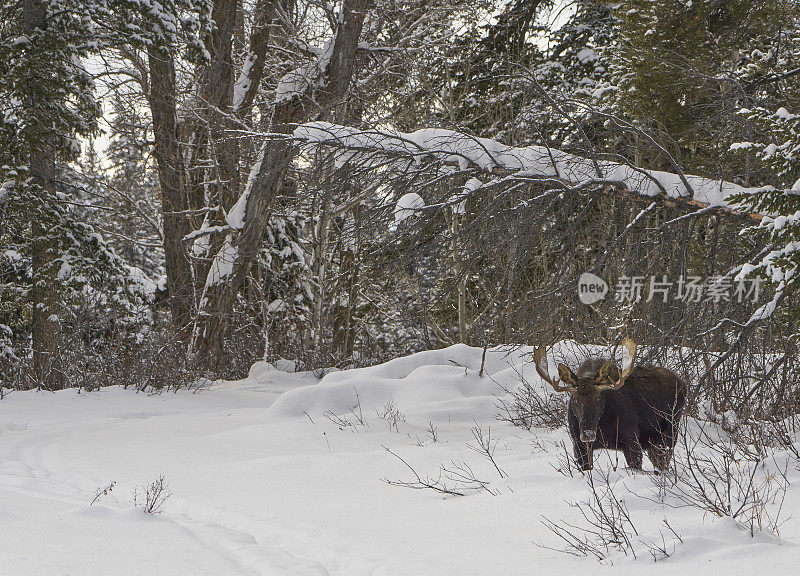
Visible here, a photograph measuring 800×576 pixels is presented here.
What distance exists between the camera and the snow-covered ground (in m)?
3.70

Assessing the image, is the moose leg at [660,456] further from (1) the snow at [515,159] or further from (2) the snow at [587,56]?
(2) the snow at [587,56]

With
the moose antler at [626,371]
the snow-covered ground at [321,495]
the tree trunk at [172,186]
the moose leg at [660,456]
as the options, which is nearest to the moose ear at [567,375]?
the moose antler at [626,371]

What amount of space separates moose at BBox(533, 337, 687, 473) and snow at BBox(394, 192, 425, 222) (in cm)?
176

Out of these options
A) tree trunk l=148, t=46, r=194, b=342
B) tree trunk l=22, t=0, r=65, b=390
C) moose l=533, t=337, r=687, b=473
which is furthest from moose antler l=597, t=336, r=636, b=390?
tree trunk l=148, t=46, r=194, b=342

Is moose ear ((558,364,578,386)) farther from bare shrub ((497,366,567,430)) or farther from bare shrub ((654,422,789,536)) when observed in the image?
bare shrub ((497,366,567,430))

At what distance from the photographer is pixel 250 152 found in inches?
570

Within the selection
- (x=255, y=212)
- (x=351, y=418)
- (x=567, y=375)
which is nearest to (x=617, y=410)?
(x=567, y=375)

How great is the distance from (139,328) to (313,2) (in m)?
7.25

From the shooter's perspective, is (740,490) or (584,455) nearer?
(740,490)

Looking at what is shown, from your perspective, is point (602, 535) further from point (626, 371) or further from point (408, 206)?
point (408, 206)

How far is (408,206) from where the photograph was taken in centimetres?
639

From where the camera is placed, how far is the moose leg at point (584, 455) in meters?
5.11

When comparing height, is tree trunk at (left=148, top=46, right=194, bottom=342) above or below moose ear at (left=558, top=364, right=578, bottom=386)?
above

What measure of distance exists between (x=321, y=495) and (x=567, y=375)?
200 centimetres
